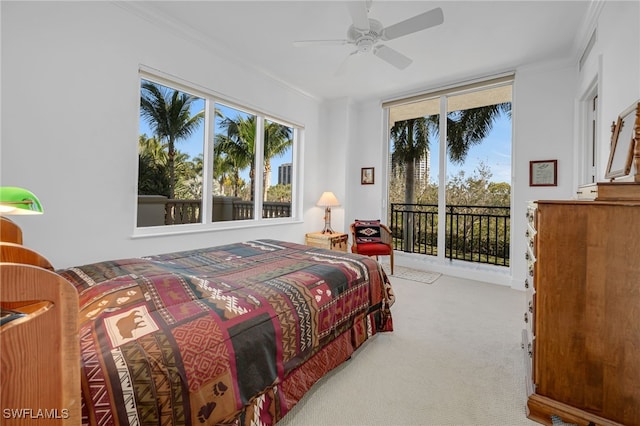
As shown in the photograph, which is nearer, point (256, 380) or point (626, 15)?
point (256, 380)

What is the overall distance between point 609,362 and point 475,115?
12.5ft

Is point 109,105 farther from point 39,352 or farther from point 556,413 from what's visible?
point 556,413

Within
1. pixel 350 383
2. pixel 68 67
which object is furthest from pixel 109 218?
pixel 350 383

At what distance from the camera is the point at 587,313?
4.24ft

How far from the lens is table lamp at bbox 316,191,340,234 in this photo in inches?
186

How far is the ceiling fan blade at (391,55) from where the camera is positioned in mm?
2637

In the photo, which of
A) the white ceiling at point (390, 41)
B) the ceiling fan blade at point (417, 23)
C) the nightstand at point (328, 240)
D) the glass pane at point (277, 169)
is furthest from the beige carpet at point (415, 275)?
the ceiling fan blade at point (417, 23)

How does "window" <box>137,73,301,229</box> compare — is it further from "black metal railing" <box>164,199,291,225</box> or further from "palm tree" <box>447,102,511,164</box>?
"palm tree" <box>447,102,511,164</box>

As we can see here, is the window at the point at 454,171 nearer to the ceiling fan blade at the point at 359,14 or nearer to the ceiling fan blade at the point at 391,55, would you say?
the ceiling fan blade at the point at 391,55

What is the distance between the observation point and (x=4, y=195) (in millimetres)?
964

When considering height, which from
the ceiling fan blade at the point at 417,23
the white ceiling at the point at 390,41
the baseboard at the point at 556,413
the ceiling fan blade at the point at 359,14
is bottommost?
the baseboard at the point at 556,413

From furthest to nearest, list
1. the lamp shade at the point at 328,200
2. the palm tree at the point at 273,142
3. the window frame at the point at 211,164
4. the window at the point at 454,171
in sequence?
the lamp shade at the point at 328,200
the palm tree at the point at 273,142
the window at the point at 454,171
the window frame at the point at 211,164

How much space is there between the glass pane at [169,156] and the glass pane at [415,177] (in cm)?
313

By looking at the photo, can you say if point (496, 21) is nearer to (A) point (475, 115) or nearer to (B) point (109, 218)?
(A) point (475, 115)
